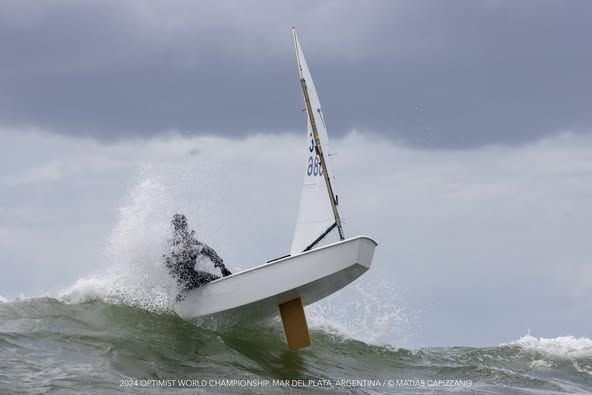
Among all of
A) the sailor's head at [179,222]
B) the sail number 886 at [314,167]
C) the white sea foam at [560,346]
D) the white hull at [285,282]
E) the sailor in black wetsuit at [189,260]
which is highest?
the sail number 886 at [314,167]

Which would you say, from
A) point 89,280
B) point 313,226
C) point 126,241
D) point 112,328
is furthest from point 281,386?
point 89,280

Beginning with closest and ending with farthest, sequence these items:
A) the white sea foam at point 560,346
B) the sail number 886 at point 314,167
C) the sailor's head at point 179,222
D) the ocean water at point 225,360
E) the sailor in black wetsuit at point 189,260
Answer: the ocean water at point 225,360 < the sail number 886 at point 314,167 < the sailor in black wetsuit at point 189,260 < the sailor's head at point 179,222 < the white sea foam at point 560,346

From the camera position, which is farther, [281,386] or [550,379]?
[550,379]

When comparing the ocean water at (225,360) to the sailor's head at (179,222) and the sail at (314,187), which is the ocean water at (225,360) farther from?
the sail at (314,187)

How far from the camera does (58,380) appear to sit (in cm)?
1048

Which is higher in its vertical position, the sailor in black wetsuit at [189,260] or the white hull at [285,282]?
the sailor in black wetsuit at [189,260]

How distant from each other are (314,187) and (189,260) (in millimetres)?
2728

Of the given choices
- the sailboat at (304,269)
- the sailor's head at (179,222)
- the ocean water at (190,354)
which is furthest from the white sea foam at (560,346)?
the sailor's head at (179,222)

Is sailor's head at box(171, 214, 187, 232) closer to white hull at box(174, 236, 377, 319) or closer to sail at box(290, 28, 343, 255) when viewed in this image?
white hull at box(174, 236, 377, 319)

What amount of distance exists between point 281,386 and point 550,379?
616 cm

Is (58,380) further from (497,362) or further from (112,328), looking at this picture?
(497,362)

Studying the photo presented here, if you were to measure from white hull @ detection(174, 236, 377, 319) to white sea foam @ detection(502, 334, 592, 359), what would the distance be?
5.98 meters

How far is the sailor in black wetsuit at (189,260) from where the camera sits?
13.8 metres

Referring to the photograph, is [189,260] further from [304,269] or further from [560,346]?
[560,346]
